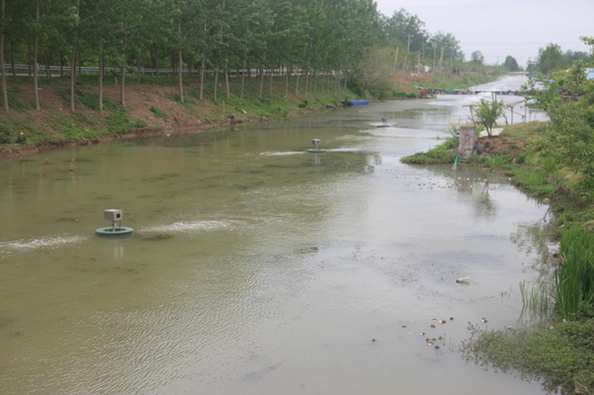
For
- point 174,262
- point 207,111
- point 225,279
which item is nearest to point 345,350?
point 225,279

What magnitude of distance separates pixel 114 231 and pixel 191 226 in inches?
66.6

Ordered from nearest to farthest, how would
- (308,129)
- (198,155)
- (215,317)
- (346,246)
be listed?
(215,317)
(346,246)
(198,155)
(308,129)

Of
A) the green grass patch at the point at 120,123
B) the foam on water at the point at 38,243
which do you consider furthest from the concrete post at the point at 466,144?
the green grass patch at the point at 120,123

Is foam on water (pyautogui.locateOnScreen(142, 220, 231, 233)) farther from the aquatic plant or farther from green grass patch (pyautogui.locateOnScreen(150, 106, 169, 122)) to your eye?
green grass patch (pyautogui.locateOnScreen(150, 106, 169, 122))

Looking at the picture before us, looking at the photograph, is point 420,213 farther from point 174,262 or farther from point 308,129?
point 308,129

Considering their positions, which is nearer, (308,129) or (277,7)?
(308,129)

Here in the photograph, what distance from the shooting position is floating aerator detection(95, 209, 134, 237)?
12016mm

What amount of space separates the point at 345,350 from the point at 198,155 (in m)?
18.4

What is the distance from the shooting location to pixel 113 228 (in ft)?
40.1

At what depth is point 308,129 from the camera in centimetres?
3769

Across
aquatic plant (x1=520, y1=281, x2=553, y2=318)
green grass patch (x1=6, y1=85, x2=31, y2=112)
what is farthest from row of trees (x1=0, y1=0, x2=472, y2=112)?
aquatic plant (x1=520, y1=281, x2=553, y2=318)

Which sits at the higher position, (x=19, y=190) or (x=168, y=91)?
(x=168, y=91)

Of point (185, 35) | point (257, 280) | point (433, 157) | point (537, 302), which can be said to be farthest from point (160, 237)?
point (185, 35)

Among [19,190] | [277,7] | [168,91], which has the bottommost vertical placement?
[19,190]
